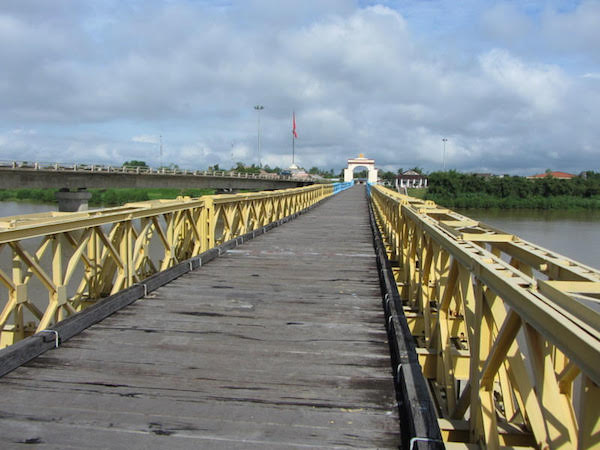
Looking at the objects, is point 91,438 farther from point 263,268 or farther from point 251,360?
point 263,268

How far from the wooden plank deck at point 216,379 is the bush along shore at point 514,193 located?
6757 centimetres

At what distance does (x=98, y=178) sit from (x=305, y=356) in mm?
36720

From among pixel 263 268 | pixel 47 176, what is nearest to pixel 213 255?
pixel 263 268

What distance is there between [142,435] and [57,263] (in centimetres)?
198

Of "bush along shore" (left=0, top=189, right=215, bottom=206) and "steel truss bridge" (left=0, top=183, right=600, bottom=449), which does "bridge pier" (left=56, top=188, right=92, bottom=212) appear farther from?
"steel truss bridge" (left=0, top=183, right=600, bottom=449)

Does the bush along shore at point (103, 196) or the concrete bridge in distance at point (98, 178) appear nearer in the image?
the concrete bridge in distance at point (98, 178)

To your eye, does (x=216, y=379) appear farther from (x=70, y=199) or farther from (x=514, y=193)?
(x=514, y=193)

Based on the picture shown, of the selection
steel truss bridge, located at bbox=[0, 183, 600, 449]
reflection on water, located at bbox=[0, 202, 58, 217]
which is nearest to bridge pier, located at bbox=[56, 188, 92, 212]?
reflection on water, located at bbox=[0, 202, 58, 217]

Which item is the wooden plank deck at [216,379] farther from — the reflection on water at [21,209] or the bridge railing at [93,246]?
the reflection on water at [21,209]

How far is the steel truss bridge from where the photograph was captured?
6.23 ft

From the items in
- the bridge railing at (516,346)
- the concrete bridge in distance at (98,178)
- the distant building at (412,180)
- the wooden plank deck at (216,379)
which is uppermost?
the distant building at (412,180)

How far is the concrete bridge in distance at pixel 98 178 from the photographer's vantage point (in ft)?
100

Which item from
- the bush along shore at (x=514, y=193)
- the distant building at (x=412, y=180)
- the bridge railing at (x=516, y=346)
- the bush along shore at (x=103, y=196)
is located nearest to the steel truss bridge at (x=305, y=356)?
the bridge railing at (x=516, y=346)

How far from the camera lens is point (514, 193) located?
70625mm
